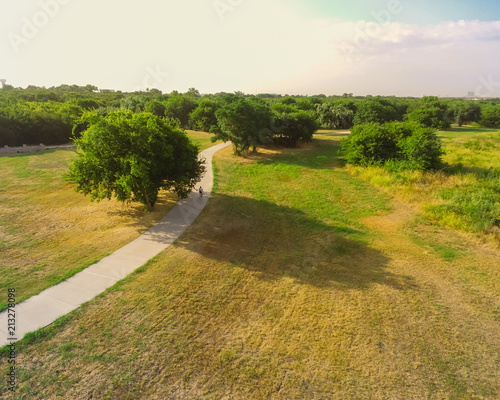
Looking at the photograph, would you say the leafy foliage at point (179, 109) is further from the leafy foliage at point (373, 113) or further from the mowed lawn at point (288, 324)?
the mowed lawn at point (288, 324)

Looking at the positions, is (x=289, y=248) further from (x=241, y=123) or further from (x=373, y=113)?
(x=373, y=113)

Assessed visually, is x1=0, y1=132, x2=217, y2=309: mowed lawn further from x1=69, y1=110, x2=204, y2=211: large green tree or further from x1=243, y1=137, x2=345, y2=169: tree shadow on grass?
x1=243, y1=137, x2=345, y2=169: tree shadow on grass

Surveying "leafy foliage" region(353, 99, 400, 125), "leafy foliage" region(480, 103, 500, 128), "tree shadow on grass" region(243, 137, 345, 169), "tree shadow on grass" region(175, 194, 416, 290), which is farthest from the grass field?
"leafy foliage" region(480, 103, 500, 128)

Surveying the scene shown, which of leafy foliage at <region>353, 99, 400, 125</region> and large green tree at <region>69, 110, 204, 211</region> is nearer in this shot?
large green tree at <region>69, 110, 204, 211</region>

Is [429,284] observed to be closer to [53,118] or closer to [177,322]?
[177,322]

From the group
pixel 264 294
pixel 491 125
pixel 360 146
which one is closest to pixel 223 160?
pixel 360 146

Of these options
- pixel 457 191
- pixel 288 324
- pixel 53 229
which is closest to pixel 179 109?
pixel 53 229
